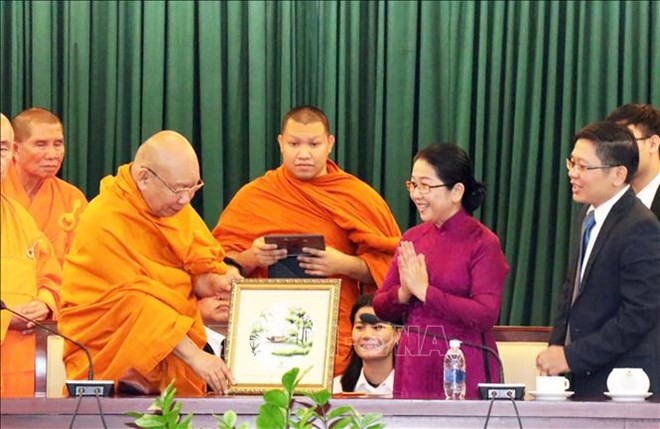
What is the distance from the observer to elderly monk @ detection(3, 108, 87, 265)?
14.7 feet

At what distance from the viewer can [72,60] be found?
207 inches

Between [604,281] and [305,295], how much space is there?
0.71 m

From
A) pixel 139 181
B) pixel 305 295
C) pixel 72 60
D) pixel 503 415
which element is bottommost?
pixel 503 415

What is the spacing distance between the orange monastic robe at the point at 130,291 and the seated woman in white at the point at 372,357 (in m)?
0.71

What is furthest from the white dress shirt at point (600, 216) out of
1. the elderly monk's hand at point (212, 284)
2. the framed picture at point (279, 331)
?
the elderly monk's hand at point (212, 284)

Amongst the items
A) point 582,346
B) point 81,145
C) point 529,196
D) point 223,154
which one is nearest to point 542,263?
point 529,196

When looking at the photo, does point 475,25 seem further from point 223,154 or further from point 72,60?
point 72,60

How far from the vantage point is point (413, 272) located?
3141mm

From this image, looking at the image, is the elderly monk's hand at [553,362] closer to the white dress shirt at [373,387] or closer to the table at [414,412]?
the table at [414,412]

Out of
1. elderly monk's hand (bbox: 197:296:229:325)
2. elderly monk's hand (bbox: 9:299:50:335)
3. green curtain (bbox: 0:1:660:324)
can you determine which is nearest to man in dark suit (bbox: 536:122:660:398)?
elderly monk's hand (bbox: 197:296:229:325)

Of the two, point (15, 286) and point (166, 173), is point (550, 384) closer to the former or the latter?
point (166, 173)

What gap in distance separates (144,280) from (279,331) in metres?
0.35

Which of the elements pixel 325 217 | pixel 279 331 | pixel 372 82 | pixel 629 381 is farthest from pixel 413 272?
pixel 372 82

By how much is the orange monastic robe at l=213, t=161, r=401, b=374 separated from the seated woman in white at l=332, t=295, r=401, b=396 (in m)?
0.26
